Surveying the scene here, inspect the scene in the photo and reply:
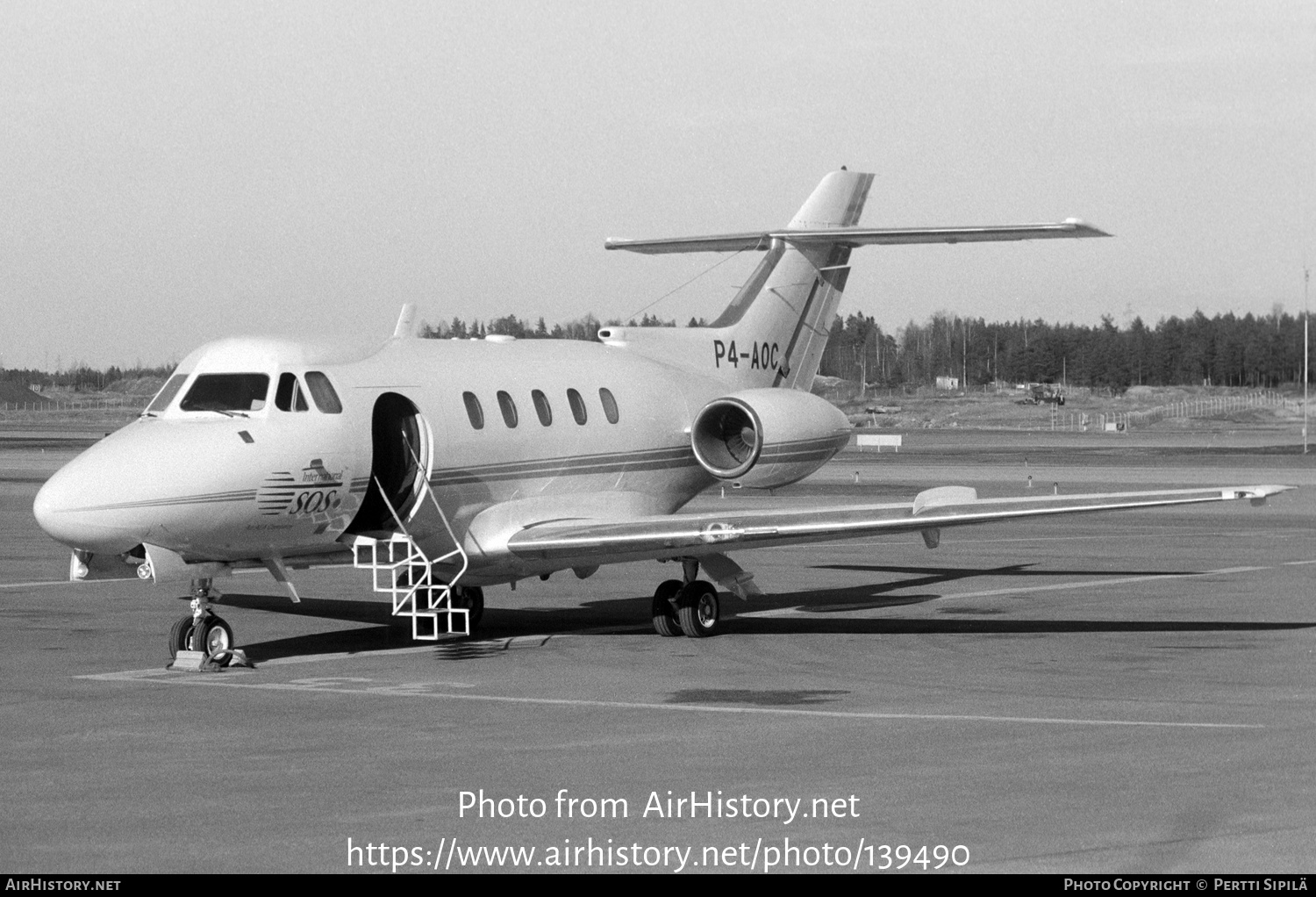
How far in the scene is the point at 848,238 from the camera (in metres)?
23.4

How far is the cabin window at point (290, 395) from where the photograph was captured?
16750 millimetres

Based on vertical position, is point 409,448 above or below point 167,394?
below

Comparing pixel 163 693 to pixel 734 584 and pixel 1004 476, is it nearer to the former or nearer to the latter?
pixel 734 584

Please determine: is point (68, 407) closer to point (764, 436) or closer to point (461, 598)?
point (461, 598)

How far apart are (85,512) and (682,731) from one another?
5774 millimetres

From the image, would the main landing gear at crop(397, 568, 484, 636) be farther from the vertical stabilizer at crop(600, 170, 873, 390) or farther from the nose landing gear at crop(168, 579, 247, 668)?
the vertical stabilizer at crop(600, 170, 873, 390)

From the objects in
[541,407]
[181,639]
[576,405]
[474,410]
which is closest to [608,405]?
[576,405]

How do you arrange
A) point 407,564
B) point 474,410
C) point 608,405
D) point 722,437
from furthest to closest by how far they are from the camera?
point 722,437 → point 608,405 → point 474,410 → point 407,564

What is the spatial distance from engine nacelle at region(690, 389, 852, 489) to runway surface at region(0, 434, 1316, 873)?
1.79m

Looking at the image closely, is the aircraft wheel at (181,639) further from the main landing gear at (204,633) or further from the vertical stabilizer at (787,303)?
the vertical stabilizer at (787,303)

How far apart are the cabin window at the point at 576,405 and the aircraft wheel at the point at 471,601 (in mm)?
2277

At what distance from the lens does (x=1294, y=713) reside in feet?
44.2
